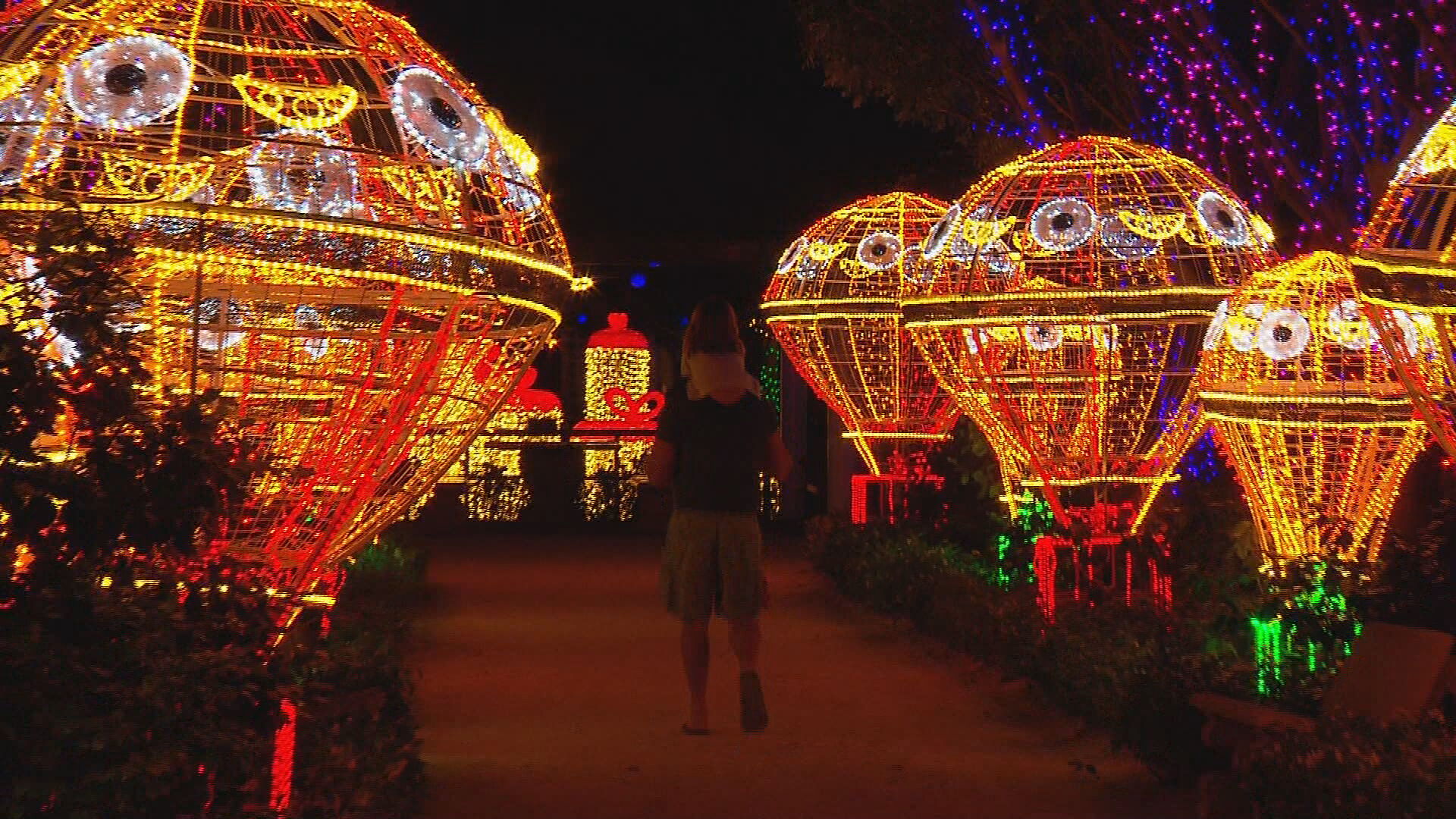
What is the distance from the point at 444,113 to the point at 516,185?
1.19 feet

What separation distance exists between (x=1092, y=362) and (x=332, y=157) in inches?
204

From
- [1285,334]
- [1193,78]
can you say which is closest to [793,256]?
[1193,78]

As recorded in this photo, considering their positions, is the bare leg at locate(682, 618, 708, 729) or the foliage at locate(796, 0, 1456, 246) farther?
the foliage at locate(796, 0, 1456, 246)

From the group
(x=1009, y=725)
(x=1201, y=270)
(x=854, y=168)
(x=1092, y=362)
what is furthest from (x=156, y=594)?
(x=854, y=168)

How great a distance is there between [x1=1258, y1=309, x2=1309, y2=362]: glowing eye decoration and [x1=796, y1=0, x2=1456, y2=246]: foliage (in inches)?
54.8

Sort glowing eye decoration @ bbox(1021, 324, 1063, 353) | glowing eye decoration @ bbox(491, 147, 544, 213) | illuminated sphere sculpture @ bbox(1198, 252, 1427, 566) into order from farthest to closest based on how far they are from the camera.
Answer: glowing eye decoration @ bbox(1021, 324, 1063, 353) → illuminated sphere sculpture @ bbox(1198, 252, 1427, 566) → glowing eye decoration @ bbox(491, 147, 544, 213)

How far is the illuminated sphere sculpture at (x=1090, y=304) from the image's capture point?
8453mm

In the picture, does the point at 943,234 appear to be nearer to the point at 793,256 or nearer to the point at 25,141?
the point at 793,256

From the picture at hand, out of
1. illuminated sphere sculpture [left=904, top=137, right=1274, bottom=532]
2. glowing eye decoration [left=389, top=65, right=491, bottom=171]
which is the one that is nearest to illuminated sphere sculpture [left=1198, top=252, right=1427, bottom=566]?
illuminated sphere sculpture [left=904, top=137, right=1274, bottom=532]

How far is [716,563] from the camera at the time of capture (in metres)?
6.98

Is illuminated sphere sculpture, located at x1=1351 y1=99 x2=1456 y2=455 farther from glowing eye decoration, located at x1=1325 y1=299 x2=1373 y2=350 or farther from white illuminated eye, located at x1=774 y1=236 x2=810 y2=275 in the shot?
white illuminated eye, located at x1=774 y1=236 x2=810 y2=275

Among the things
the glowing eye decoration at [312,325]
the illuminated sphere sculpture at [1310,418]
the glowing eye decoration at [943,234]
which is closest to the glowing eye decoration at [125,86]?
the glowing eye decoration at [312,325]

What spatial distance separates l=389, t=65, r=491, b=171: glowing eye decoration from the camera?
4.77 m

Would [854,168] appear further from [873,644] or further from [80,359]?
[80,359]
